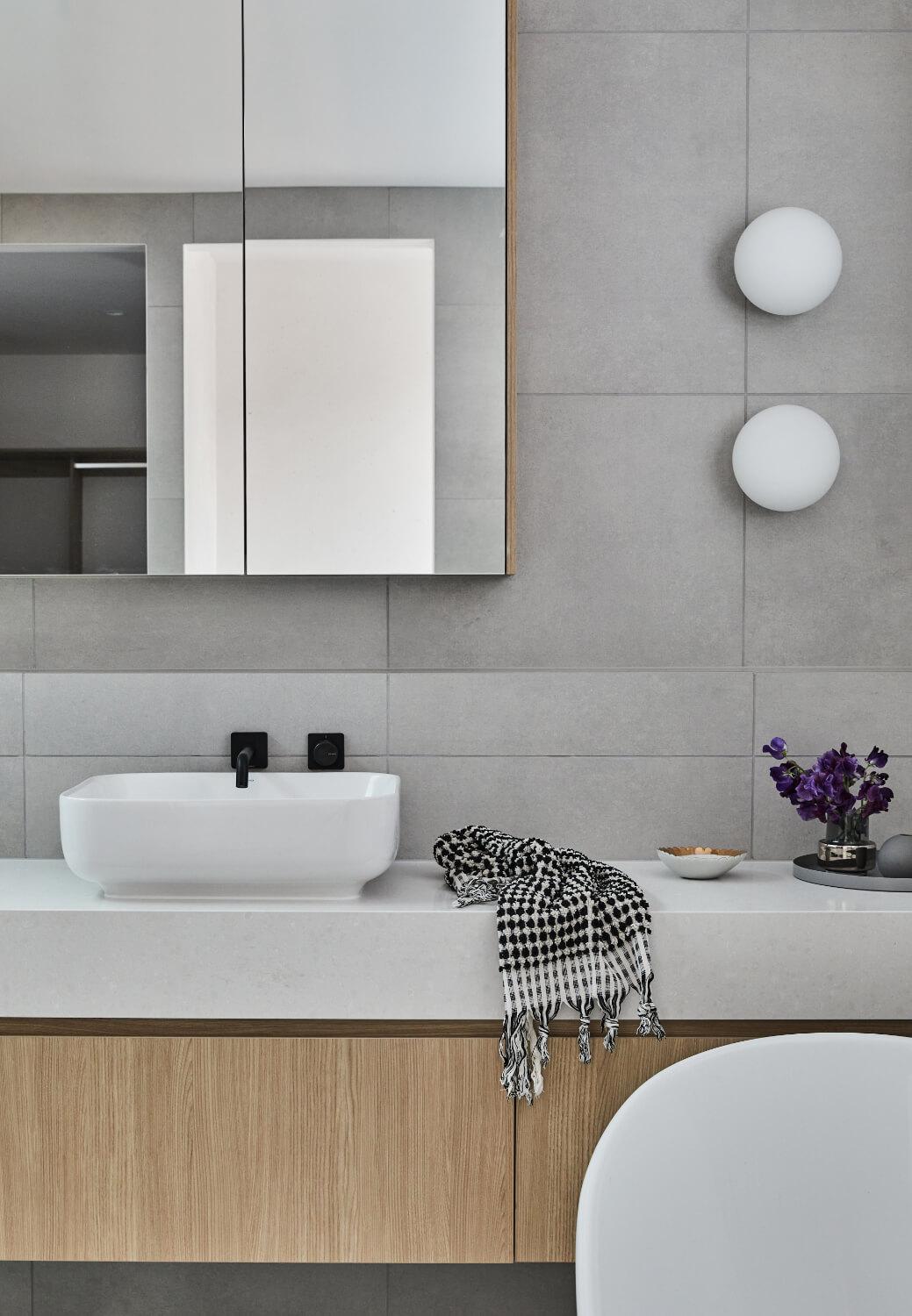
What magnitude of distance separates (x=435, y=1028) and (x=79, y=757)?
2.84ft

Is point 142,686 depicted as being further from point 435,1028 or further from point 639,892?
point 639,892

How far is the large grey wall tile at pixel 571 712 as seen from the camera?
1.87m

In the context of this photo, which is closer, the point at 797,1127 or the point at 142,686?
the point at 797,1127

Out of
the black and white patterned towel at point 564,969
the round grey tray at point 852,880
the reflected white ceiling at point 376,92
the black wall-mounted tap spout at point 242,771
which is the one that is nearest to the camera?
the black and white patterned towel at point 564,969

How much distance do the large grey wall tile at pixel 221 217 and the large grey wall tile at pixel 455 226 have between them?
0.91ft

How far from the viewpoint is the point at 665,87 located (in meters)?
1.87

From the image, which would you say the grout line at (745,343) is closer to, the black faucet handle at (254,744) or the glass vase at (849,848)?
the glass vase at (849,848)

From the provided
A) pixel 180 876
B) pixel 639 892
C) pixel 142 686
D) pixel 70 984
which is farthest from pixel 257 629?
pixel 639 892

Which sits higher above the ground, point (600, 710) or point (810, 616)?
point (810, 616)

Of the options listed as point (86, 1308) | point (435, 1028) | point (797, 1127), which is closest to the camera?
point (797, 1127)

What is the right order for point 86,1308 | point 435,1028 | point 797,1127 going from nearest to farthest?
point 797,1127 < point 435,1028 < point 86,1308

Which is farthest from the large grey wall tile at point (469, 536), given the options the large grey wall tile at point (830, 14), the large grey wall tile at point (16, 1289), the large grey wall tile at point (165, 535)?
the large grey wall tile at point (16, 1289)

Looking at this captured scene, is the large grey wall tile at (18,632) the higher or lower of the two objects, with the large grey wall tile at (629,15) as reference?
lower

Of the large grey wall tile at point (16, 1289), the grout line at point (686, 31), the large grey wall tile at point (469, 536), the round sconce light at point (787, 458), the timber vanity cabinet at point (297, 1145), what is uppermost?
the grout line at point (686, 31)
